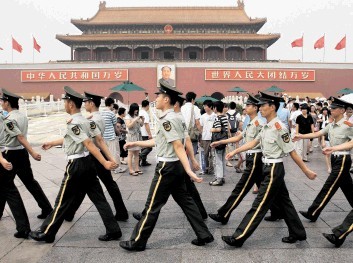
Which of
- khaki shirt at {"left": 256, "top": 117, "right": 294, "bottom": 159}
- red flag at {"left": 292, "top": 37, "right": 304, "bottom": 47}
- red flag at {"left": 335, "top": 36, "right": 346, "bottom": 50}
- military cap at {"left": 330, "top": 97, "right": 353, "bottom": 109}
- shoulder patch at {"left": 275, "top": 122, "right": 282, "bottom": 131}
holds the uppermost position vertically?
red flag at {"left": 292, "top": 37, "right": 304, "bottom": 47}

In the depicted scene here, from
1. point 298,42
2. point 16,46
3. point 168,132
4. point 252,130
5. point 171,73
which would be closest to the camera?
point 168,132

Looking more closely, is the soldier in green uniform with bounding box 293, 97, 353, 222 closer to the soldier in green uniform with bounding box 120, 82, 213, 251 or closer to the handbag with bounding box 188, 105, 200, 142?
the soldier in green uniform with bounding box 120, 82, 213, 251

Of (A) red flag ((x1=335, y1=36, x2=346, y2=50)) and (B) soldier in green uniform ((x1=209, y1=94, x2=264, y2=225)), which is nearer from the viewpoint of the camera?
(B) soldier in green uniform ((x1=209, y1=94, x2=264, y2=225))

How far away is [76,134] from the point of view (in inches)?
138

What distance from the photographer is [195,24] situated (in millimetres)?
33031

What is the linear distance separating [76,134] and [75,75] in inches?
1085

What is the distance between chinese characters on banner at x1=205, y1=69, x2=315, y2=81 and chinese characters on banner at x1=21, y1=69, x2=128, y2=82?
6931 mm

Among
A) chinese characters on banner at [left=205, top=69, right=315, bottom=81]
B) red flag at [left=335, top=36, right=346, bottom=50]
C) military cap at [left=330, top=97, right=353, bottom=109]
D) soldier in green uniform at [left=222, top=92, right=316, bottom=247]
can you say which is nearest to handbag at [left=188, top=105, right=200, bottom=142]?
military cap at [left=330, top=97, right=353, bottom=109]

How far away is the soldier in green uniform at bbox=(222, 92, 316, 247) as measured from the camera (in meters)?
3.47

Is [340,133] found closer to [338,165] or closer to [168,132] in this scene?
[338,165]

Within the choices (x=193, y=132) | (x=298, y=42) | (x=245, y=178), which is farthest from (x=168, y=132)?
(x=298, y=42)

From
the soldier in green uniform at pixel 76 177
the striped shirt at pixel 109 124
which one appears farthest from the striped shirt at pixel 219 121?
the soldier in green uniform at pixel 76 177

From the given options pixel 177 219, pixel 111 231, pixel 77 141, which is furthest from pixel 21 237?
pixel 177 219

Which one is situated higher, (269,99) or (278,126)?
(269,99)
